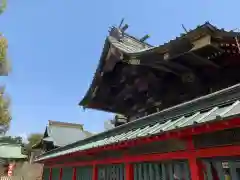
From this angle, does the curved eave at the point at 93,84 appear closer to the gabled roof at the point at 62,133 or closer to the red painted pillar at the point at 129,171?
the red painted pillar at the point at 129,171

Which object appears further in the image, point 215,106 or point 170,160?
point 170,160

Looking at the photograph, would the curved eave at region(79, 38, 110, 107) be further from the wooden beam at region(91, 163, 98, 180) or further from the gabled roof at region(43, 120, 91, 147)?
the gabled roof at region(43, 120, 91, 147)

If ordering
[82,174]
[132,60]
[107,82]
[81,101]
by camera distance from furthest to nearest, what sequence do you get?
[81,101] → [107,82] → [82,174] → [132,60]

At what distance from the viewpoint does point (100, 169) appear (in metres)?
6.95

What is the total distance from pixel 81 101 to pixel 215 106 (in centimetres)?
718

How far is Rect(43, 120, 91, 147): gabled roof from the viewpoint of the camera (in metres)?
24.2

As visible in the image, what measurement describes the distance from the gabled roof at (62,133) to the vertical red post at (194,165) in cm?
2094

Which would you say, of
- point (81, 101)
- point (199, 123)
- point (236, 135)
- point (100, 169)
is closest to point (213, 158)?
point (236, 135)

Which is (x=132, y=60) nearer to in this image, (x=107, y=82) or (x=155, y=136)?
(x=107, y=82)

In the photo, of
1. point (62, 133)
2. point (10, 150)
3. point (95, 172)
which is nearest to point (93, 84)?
point (95, 172)

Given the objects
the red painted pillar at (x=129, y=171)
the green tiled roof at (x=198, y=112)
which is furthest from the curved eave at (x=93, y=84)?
the red painted pillar at (x=129, y=171)

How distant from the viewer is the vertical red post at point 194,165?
3854 millimetres

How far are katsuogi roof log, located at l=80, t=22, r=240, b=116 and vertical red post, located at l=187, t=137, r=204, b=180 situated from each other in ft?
7.37

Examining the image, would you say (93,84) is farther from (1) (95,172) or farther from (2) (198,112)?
(2) (198,112)
